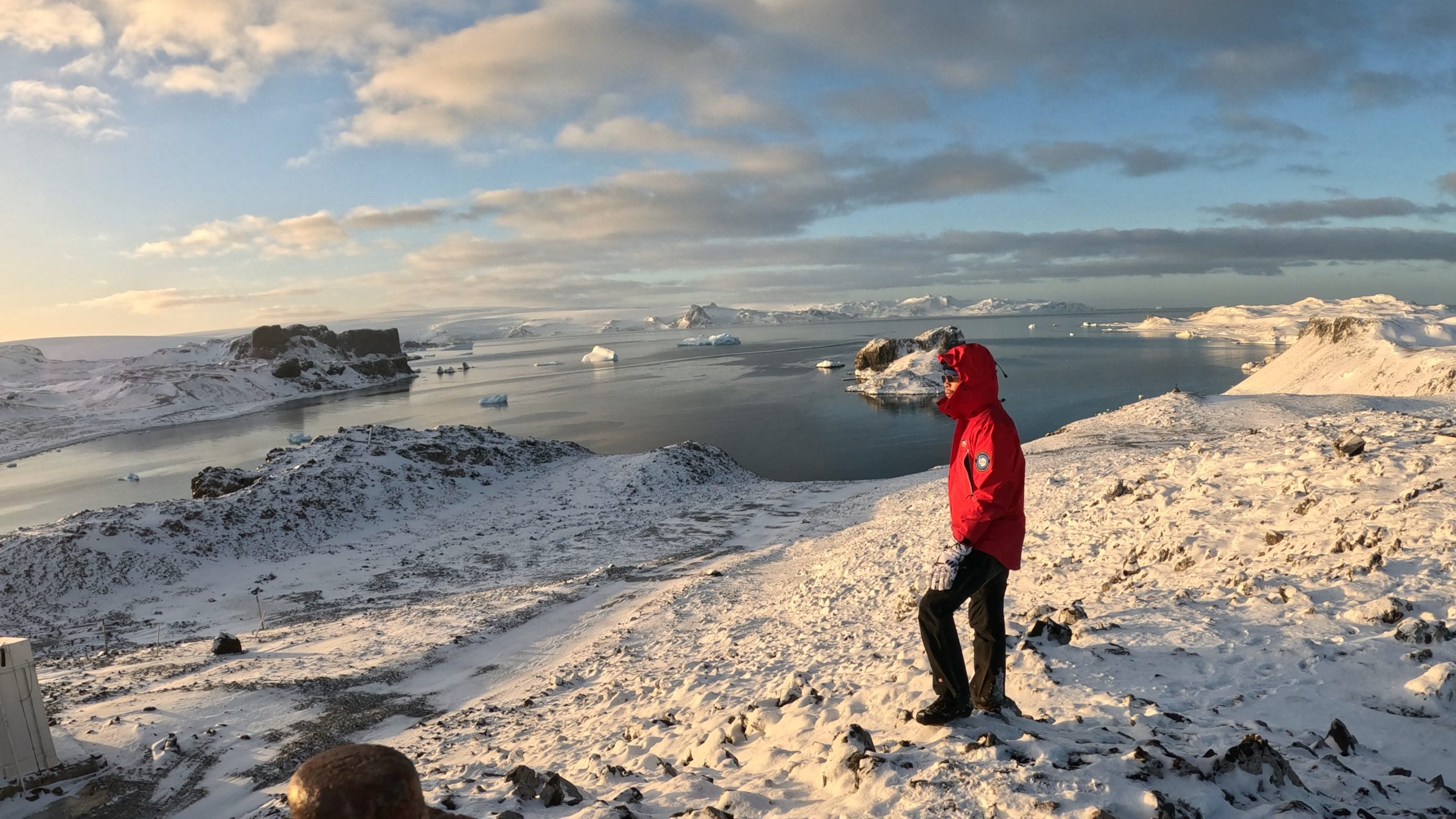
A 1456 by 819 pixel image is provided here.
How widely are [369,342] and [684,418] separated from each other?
12227 cm

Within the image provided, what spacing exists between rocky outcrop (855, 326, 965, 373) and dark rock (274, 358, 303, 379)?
105m

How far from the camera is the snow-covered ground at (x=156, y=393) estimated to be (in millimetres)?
86875

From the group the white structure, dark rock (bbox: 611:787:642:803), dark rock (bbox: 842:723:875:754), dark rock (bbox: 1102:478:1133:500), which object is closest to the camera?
dark rock (bbox: 842:723:875:754)

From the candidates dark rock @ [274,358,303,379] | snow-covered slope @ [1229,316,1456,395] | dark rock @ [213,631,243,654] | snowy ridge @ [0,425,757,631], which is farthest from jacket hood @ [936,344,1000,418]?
dark rock @ [274,358,303,379]

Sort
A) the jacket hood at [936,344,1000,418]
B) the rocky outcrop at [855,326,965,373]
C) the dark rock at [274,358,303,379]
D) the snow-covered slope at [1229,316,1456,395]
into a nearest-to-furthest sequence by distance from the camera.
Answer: the jacket hood at [936,344,1000,418] → the snow-covered slope at [1229,316,1456,395] → the rocky outcrop at [855,326,965,373] → the dark rock at [274,358,303,379]

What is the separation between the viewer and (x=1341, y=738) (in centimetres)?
506

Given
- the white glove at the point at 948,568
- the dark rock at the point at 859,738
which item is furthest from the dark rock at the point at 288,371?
the white glove at the point at 948,568

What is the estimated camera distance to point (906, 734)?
214 inches

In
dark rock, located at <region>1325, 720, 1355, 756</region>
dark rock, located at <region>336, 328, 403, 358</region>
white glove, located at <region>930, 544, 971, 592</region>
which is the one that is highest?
dark rock, located at <region>336, 328, 403, 358</region>

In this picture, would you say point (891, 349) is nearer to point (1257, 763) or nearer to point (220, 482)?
point (220, 482)

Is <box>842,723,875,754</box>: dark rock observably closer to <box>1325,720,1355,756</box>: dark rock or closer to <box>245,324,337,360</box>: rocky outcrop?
<box>1325,720,1355,756</box>: dark rock

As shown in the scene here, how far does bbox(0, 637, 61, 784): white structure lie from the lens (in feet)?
28.8

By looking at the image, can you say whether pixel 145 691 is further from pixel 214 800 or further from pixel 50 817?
pixel 214 800

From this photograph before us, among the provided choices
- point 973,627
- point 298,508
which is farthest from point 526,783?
point 298,508
